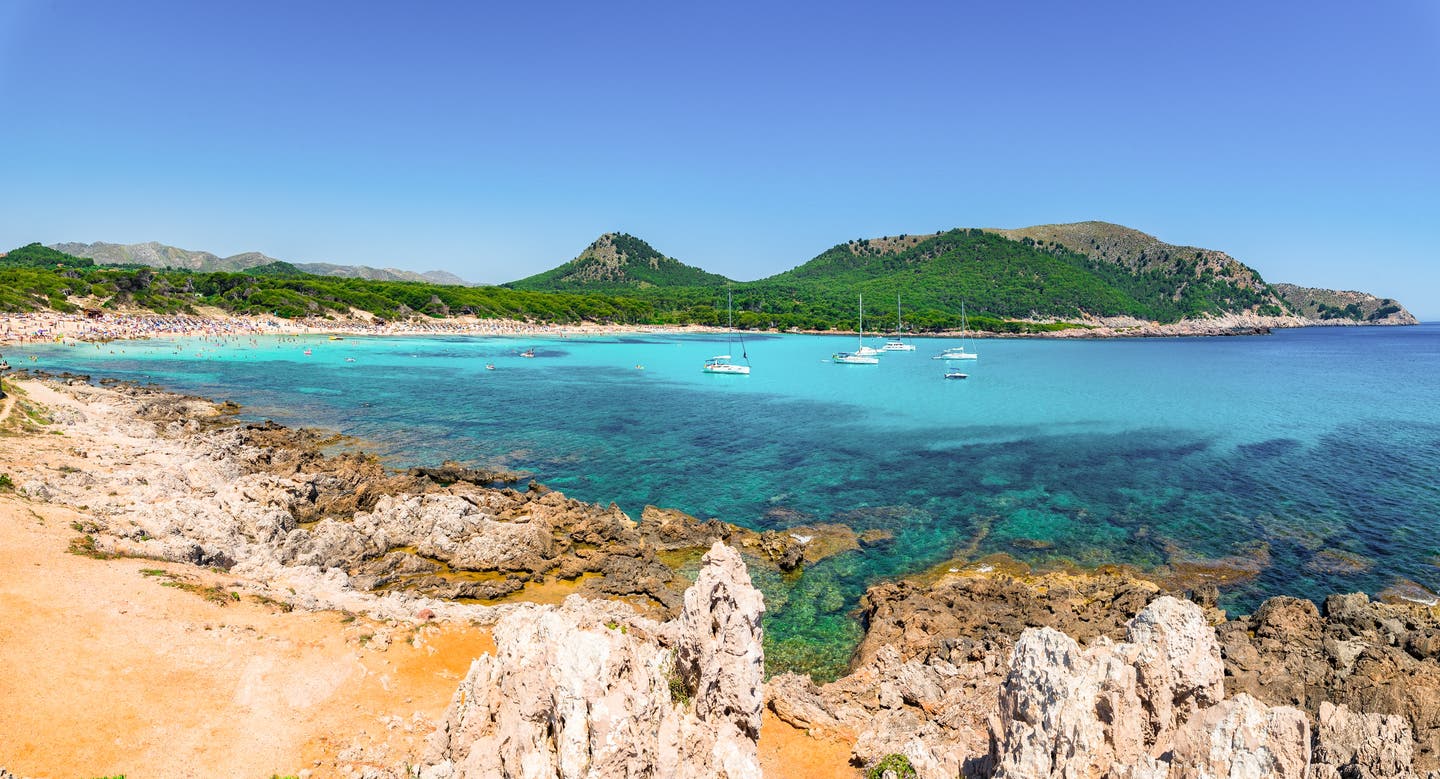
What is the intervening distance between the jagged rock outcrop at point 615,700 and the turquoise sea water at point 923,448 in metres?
8.27

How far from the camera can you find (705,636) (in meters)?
8.85

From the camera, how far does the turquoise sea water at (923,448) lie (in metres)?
24.0

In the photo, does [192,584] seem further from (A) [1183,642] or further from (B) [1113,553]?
(B) [1113,553]

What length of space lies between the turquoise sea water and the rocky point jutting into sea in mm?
2696

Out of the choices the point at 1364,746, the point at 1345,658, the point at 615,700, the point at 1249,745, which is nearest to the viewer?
the point at 1249,745

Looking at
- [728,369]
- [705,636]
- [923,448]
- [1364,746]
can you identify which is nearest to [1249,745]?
[1364,746]

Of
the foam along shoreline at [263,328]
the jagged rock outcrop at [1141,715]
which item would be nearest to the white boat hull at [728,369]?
the jagged rock outcrop at [1141,715]

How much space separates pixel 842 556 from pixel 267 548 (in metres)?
18.8

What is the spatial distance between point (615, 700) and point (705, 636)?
2166 mm

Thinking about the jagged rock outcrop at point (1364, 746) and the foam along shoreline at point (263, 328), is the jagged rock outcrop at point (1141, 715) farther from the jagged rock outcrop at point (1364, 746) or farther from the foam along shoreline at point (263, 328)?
the foam along shoreline at point (263, 328)

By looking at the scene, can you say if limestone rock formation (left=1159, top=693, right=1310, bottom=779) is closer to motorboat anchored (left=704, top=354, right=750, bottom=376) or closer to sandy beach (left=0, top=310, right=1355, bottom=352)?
motorboat anchored (left=704, top=354, right=750, bottom=376)

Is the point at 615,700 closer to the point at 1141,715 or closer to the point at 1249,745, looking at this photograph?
the point at 1141,715

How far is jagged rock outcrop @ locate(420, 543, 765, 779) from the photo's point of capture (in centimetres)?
684

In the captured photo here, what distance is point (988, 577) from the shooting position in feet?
70.2
